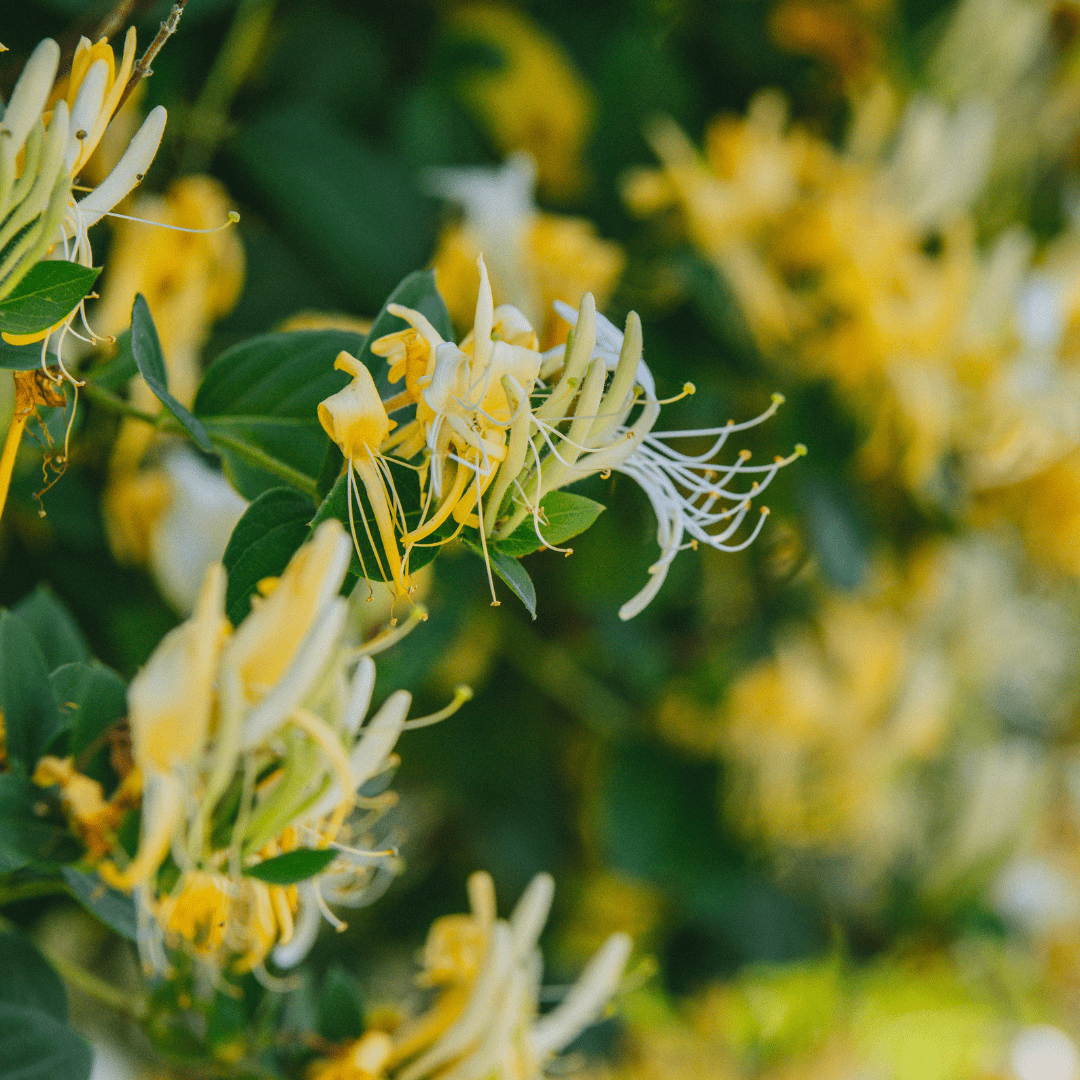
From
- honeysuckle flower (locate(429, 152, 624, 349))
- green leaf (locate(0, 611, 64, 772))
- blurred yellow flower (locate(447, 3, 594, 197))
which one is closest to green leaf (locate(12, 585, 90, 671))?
green leaf (locate(0, 611, 64, 772))

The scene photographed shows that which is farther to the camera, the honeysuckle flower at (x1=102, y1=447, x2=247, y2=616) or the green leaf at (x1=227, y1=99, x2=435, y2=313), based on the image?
the green leaf at (x1=227, y1=99, x2=435, y2=313)

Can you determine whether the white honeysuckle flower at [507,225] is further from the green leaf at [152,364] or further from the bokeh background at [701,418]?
the green leaf at [152,364]

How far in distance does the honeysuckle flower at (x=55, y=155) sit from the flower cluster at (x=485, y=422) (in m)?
0.05

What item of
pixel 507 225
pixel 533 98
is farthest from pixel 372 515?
pixel 533 98

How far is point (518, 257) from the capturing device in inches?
14.8

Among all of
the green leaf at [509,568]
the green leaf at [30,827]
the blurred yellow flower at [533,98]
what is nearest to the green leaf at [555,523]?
the green leaf at [509,568]

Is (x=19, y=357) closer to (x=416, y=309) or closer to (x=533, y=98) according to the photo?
(x=416, y=309)

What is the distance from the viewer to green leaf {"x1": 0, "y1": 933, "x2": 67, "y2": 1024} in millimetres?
208

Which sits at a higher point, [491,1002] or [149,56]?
[149,56]

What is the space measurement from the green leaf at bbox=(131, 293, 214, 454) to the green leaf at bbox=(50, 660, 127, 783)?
0.05 metres

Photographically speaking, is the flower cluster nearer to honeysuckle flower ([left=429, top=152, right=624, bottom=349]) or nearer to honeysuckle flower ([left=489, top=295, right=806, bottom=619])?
honeysuckle flower ([left=489, top=295, right=806, bottom=619])

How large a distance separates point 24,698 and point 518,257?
0.25 meters

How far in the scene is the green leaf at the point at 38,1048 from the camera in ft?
0.62

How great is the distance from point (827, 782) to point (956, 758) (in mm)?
283
